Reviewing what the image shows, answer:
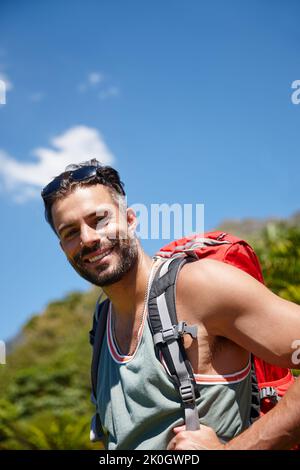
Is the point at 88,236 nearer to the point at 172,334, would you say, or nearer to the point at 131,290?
the point at 131,290

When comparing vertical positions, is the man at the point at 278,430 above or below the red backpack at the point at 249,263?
below

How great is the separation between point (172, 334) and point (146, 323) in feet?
0.65

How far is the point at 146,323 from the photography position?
2299mm

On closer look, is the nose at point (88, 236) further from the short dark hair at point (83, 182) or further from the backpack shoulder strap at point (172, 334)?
the backpack shoulder strap at point (172, 334)

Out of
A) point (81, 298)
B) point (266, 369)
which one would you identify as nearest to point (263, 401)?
point (266, 369)

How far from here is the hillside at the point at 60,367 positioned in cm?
955

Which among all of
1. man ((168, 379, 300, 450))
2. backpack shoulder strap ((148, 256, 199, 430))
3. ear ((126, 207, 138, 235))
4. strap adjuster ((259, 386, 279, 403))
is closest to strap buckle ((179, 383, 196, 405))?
backpack shoulder strap ((148, 256, 199, 430))

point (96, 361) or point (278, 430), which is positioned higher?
point (96, 361)

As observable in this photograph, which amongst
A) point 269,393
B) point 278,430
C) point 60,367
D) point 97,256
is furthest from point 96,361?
point 60,367

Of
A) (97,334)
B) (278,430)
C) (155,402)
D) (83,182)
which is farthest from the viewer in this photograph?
(97,334)

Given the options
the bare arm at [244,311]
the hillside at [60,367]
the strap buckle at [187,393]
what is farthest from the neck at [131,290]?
the hillside at [60,367]

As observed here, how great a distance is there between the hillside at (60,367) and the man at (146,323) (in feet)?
18.0

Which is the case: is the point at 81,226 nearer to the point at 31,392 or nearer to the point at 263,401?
the point at 263,401

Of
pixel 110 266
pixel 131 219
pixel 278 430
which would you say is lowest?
pixel 278 430
